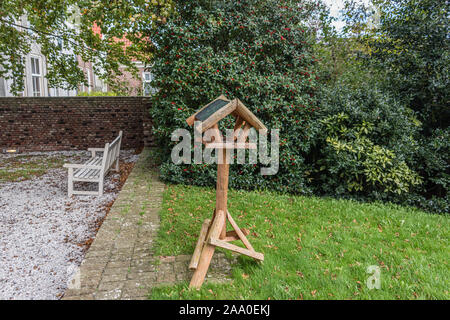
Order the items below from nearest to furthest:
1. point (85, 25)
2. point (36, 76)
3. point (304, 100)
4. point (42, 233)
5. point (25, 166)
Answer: point (42, 233) < point (304, 100) < point (25, 166) < point (85, 25) < point (36, 76)

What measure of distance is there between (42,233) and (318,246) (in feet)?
12.3

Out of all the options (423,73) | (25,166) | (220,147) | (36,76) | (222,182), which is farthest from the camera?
(36,76)

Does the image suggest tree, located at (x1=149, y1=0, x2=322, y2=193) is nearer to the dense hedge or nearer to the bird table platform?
the dense hedge

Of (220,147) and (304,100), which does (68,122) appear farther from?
(220,147)

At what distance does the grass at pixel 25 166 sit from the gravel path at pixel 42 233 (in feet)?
1.99

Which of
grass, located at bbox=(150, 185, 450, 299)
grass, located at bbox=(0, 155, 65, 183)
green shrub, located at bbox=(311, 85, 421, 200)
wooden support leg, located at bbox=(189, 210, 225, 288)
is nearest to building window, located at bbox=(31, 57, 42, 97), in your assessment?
grass, located at bbox=(0, 155, 65, 183)

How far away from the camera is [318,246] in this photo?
345 centimetres

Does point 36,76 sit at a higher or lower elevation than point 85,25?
lower

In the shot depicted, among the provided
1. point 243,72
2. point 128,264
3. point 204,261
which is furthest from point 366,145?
point 128,264

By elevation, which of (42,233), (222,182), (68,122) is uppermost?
(68,122)

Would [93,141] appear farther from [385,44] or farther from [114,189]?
[385,44]

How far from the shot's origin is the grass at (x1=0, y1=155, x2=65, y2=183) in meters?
7.10
